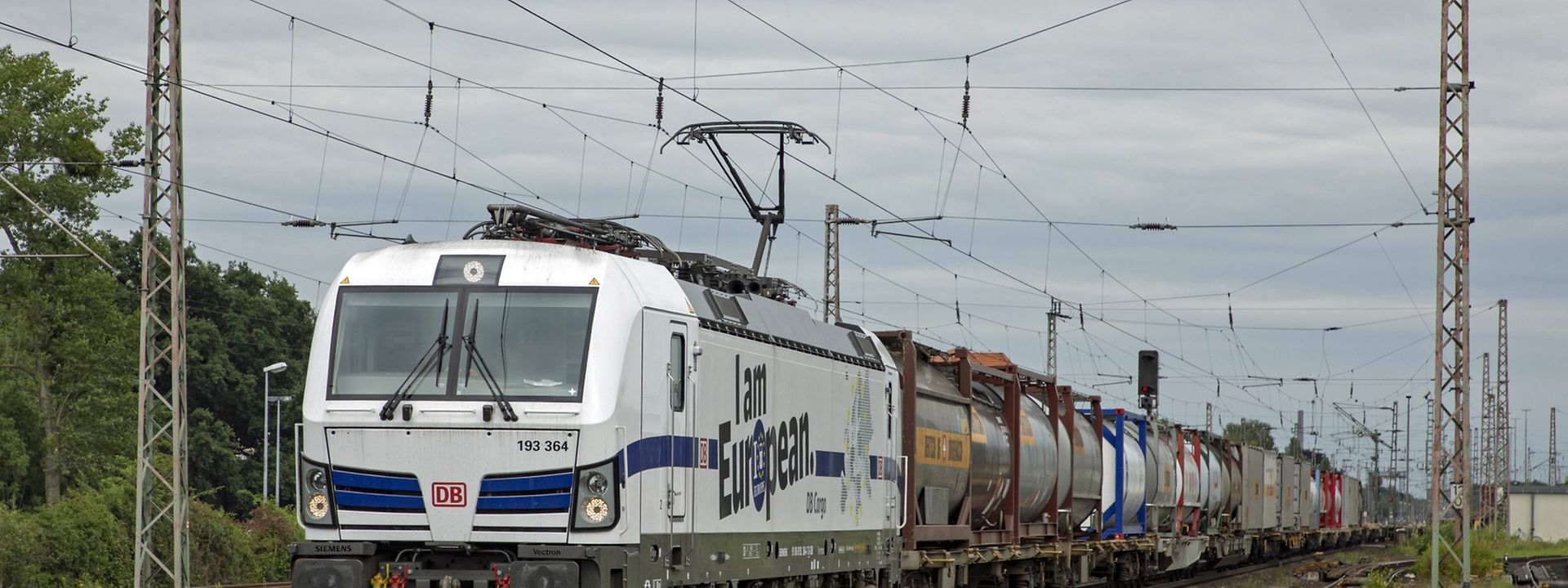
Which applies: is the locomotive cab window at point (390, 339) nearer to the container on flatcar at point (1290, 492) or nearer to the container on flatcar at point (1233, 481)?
the container on flatcar at point (1233, 481)

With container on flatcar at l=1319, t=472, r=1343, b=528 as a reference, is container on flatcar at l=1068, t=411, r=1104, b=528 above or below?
above

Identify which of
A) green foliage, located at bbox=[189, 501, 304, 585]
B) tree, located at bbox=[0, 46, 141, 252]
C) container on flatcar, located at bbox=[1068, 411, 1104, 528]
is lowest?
green foliage, located at bbox=[189, 501, 304, 585]

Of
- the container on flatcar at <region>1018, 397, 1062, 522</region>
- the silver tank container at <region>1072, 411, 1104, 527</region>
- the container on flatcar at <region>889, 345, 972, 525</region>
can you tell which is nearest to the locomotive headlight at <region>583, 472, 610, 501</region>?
the container on flatcar at <region>889, 345, 972, 525</region>

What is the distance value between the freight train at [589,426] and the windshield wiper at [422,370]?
14 mm

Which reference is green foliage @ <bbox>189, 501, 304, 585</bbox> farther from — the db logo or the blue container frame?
the db logo

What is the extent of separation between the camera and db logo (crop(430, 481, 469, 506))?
12758 millimetres

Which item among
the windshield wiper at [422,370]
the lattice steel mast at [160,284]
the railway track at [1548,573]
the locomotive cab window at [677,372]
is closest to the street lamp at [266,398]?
the lattice steel mast at [160,284]

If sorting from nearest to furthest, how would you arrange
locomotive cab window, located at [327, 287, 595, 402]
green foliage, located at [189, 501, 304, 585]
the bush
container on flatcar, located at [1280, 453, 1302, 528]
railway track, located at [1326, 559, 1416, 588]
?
locomotive cab window, located at [327, 287, 595, 402], railway track, located at [1326, 559, 1416, 588], the bush, green foliage, located at [189, 501, 304, 585], container on flatcar, located at [1280, 453, 1302, 528]

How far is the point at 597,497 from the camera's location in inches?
499

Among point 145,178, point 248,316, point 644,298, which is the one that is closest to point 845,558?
point 644,298

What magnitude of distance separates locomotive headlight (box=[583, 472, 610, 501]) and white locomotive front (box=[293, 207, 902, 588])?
0.5 inches

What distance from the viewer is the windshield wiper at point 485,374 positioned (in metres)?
12.7

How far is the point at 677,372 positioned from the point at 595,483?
158 centimetres

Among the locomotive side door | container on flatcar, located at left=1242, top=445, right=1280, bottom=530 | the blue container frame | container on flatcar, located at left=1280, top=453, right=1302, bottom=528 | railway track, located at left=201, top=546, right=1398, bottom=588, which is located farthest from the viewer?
container on flatcar, located at left=1280, top=453, right=1302, bottom=528
